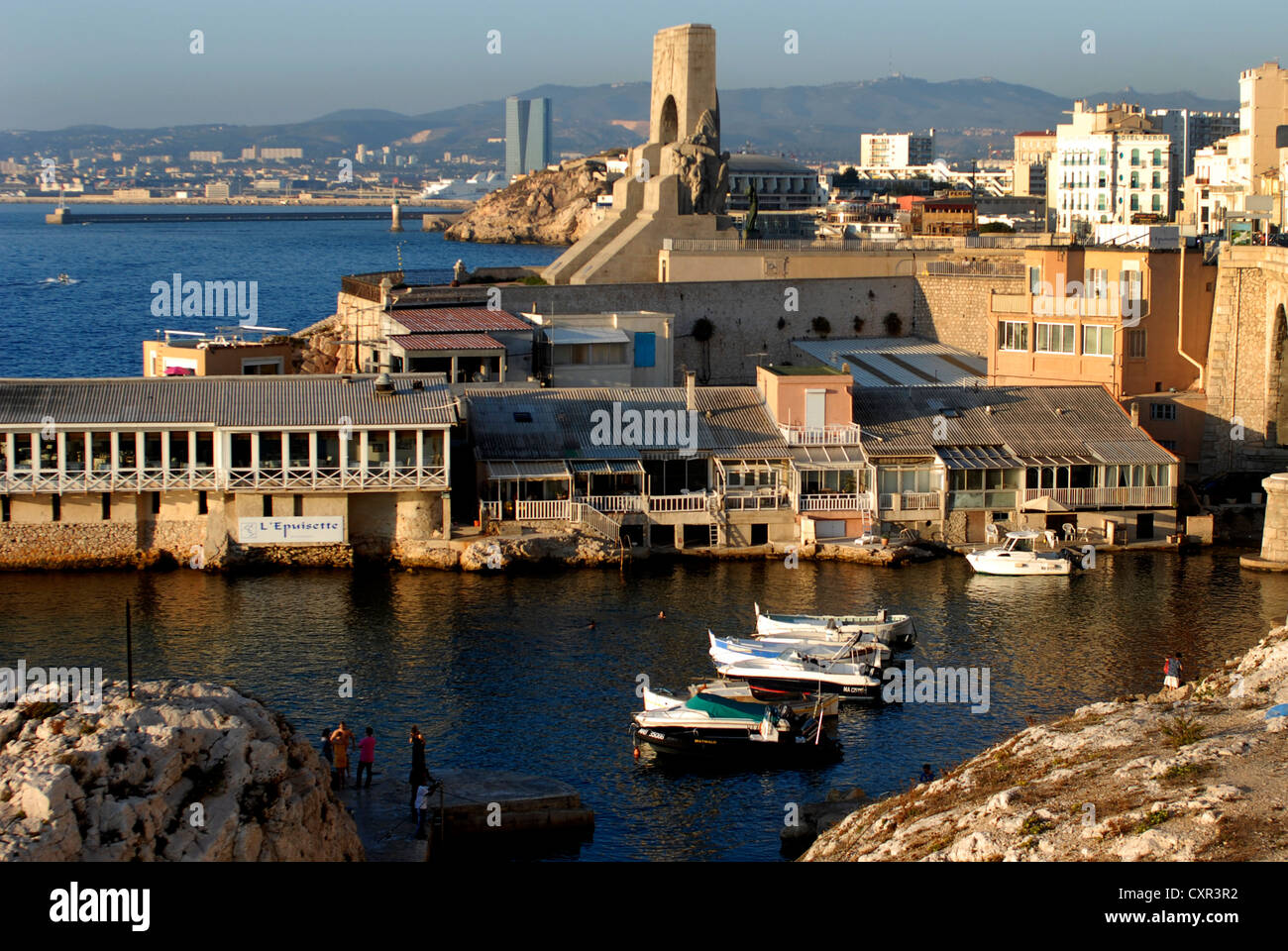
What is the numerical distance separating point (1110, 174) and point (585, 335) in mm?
77633

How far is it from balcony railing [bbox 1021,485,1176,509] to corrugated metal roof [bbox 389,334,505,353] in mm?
15364

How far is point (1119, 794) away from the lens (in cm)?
1430

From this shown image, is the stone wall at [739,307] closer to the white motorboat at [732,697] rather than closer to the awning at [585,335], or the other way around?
the awning at [585,335]

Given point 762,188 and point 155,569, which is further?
point 762,188

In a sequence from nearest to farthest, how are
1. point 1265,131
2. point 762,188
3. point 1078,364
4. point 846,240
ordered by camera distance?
point 1078,364
point 846,240
point 1265,131
point 762,188

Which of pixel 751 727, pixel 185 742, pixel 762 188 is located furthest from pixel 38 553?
pixel 762 188

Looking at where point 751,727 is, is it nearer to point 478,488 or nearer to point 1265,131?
point 478,488

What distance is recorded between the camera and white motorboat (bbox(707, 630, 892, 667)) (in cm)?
2945

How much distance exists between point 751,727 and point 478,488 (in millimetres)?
15002

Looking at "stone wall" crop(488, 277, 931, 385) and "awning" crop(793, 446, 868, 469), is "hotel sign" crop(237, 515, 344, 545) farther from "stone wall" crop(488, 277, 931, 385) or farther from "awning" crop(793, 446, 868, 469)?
"stone wall" crop(488, 277, 931, 385)

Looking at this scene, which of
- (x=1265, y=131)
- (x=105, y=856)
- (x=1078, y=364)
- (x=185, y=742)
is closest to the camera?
(x=105, y=856)

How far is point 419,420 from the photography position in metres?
38.2
